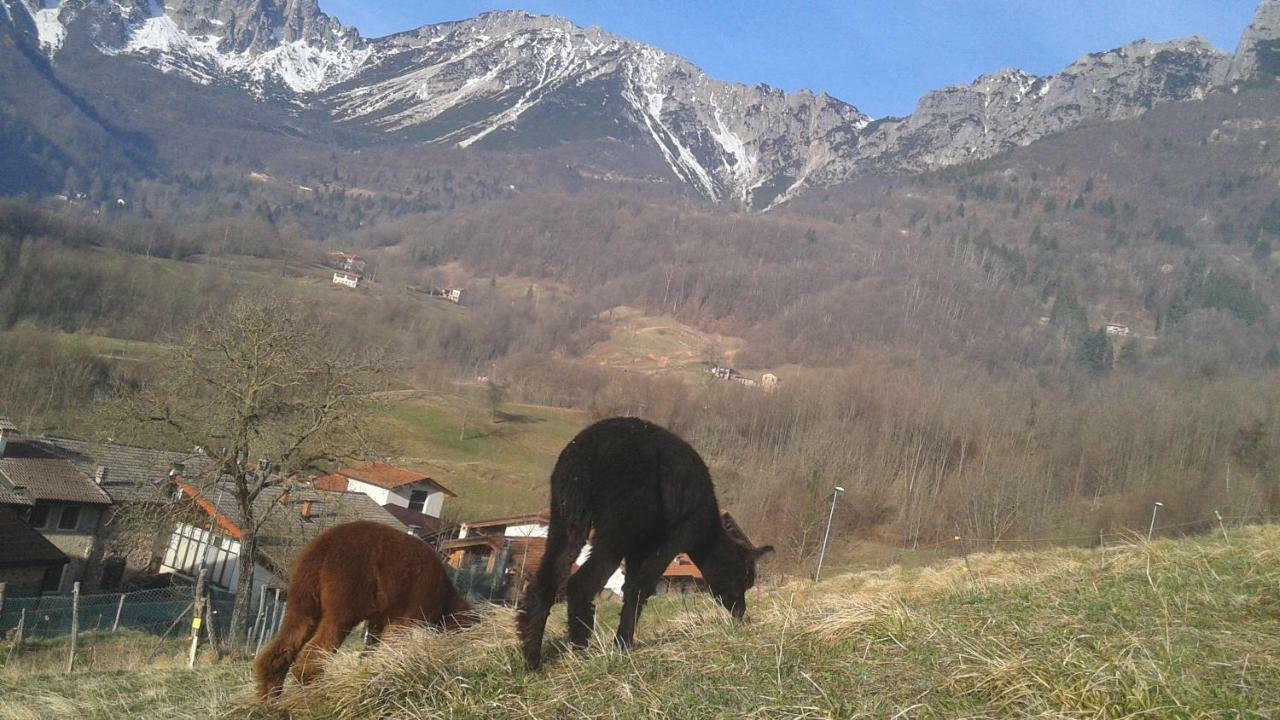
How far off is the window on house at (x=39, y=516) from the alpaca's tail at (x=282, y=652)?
123 feet

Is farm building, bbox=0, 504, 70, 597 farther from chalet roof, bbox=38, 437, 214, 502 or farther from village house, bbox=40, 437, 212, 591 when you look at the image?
chalet roof, bbox=38, 437, 214, 502

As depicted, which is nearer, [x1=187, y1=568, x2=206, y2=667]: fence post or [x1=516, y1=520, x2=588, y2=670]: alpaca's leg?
[x1=516, y1=520, x2=588, y2=670]: alpaca's leg

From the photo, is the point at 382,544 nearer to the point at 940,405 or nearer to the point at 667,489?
the point at 667,489

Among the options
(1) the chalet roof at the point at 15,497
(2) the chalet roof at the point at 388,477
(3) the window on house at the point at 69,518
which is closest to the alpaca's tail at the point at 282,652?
(1) the chalet roof at the point at 15,497

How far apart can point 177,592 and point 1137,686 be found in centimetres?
3546

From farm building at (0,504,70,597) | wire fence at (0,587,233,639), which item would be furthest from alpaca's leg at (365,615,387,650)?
farm building at (0,504,70,597)

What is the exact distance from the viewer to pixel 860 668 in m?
5.25

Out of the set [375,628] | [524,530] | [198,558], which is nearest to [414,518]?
[524,530]

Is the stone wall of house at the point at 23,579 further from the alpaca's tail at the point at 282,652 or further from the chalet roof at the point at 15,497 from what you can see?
the alpaca's tail at the point at 282,652

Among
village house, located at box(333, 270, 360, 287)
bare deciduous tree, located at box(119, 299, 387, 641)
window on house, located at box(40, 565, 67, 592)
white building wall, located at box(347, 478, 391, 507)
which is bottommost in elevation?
window on house, located at box(40, 565, 67, 592)

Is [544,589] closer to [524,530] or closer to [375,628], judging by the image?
[375,628]

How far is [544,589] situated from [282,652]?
2100 millimetres

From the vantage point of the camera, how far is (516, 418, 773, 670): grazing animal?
6.45 meters

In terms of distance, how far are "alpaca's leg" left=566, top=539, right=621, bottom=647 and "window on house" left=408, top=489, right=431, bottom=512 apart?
5296 cm
